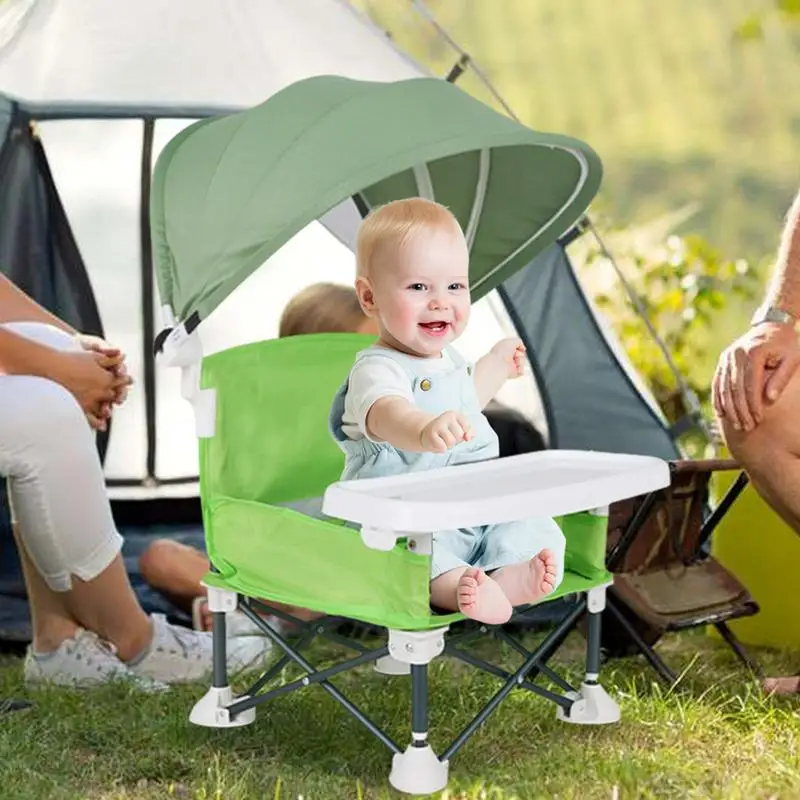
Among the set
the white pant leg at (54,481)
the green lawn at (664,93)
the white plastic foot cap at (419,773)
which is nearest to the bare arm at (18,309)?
the white pant leg at (54,481)

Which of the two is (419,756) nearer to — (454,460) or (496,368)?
(454,460)

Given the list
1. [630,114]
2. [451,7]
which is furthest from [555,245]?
[451,7]

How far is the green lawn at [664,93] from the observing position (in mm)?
10047

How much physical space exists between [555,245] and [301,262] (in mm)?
666

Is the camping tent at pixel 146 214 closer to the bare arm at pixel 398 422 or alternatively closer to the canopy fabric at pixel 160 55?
the canopy fabric at pixel 160 55

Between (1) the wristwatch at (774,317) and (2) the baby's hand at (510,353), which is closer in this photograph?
(2) the baby's hand at (510,353)

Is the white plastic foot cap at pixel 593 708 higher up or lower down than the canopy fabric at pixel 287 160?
lower down

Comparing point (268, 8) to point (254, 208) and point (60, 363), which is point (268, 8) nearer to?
point (60, 363)

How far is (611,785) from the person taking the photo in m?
2.58

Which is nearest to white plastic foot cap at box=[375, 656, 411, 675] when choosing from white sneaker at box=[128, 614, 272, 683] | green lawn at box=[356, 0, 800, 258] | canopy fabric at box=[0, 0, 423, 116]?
white sneaker at box=[128, 614, 272, 683]

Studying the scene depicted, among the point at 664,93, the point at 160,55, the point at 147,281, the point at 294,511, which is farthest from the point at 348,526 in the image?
→ the point at 664,93

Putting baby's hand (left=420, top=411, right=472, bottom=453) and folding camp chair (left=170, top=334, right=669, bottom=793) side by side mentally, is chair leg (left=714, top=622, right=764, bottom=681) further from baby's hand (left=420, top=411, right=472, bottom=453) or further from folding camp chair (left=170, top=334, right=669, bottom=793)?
baby's hand (left=420, top=411, right=472, bottom=453)

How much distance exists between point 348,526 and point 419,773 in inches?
18.2

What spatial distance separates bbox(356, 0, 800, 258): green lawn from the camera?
33.0ft
